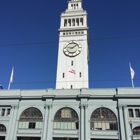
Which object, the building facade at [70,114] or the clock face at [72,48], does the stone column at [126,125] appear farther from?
the clock face at [72,48]

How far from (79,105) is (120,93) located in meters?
9.42

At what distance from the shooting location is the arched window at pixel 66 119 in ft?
121

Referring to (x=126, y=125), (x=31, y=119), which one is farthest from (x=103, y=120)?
(x=31, y=119)

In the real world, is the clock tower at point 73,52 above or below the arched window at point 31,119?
above

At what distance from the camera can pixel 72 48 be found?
5516 cm

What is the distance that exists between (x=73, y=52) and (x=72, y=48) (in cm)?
163

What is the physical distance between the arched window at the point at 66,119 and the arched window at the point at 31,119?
3.78m

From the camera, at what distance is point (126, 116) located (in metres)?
35.1

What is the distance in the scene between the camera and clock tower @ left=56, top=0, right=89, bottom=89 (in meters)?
50.7

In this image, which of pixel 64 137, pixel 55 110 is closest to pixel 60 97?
pixel 55 110

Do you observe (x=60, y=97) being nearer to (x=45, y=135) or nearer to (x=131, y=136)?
(x=45, y=135)

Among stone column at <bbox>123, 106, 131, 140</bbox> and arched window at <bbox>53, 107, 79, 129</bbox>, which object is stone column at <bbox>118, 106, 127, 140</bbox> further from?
arched window at <bbox>53, 107, 79, 129</bbox>

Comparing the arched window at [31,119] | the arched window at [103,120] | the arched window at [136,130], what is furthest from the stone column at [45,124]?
the arched window at [136,130]

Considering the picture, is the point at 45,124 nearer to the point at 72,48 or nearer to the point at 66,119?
the point at 66,119
